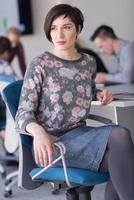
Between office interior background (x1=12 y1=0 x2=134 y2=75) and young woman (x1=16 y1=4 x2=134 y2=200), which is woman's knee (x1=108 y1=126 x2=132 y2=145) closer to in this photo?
young woman (x1=16 y1=4 x2=134 y2=200)

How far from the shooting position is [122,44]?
386cm

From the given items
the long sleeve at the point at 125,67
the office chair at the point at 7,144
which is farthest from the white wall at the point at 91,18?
the office chair at the point at 7,144

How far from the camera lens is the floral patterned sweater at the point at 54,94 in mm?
1986

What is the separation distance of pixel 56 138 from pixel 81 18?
1.86ft

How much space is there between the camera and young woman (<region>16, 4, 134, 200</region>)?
186cm

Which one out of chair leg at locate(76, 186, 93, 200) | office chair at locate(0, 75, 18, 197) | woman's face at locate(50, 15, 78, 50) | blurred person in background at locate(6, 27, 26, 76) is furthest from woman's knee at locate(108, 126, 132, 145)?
blurred person in background at locate(6, 27, 26, 76)

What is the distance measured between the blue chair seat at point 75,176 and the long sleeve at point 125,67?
5.78 ft

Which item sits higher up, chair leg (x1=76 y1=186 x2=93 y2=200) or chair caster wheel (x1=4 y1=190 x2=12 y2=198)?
chair leg (x1=76 y1=186 x2=93 y2=200)

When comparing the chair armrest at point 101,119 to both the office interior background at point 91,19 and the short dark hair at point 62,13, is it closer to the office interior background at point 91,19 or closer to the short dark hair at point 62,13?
the short dark hair at point 62,13

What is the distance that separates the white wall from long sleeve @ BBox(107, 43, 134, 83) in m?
1.89

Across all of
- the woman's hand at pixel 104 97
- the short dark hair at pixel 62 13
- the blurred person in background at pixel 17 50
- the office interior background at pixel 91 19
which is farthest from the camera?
the office interior background at pixel 91 19

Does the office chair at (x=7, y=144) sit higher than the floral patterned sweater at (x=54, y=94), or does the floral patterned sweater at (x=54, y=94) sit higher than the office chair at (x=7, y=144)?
the floral patterned sweater at (x=54, y=94)

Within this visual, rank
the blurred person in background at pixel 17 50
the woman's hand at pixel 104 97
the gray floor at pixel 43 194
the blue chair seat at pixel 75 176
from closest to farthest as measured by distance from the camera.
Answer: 1. the blue chair seat at pixel 75 176
2. the woman's hand at pixel 104 97
3. the gray floor at pixel 43 194
4. the blurred person in background at pixel 17 50

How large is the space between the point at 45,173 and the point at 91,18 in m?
3.91
